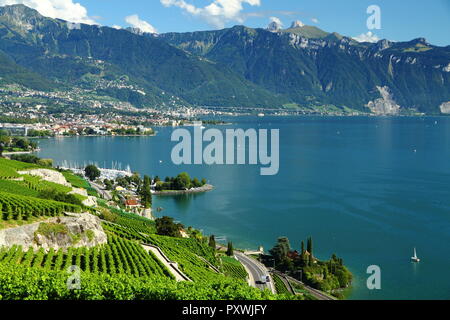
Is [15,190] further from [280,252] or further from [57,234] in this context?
[280,252]

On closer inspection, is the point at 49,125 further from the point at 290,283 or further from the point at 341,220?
the point at 290,283

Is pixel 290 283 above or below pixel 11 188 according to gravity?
below

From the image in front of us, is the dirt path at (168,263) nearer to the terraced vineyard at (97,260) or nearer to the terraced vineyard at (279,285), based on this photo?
the terraced vineyard at (97,260)

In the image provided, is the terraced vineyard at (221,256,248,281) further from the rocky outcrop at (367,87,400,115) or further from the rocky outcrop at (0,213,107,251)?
the rocky outcrop at (367,87,400,115)

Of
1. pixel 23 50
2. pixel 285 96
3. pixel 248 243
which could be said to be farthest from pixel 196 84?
pixel 248 243

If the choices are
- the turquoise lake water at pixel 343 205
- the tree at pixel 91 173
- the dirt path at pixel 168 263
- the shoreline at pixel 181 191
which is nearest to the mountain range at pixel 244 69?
the turquoise lake water at pixel 343 205

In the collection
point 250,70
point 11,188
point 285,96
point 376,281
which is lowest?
point 376,281

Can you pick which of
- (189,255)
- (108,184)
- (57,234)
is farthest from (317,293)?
(108,184)

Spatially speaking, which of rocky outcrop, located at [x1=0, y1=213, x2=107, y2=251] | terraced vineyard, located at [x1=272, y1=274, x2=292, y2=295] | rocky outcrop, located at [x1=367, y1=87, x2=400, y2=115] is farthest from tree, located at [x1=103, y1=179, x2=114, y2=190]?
rocky outcrop, located at [x1=367, y1=87, x2=400, y2=115]
